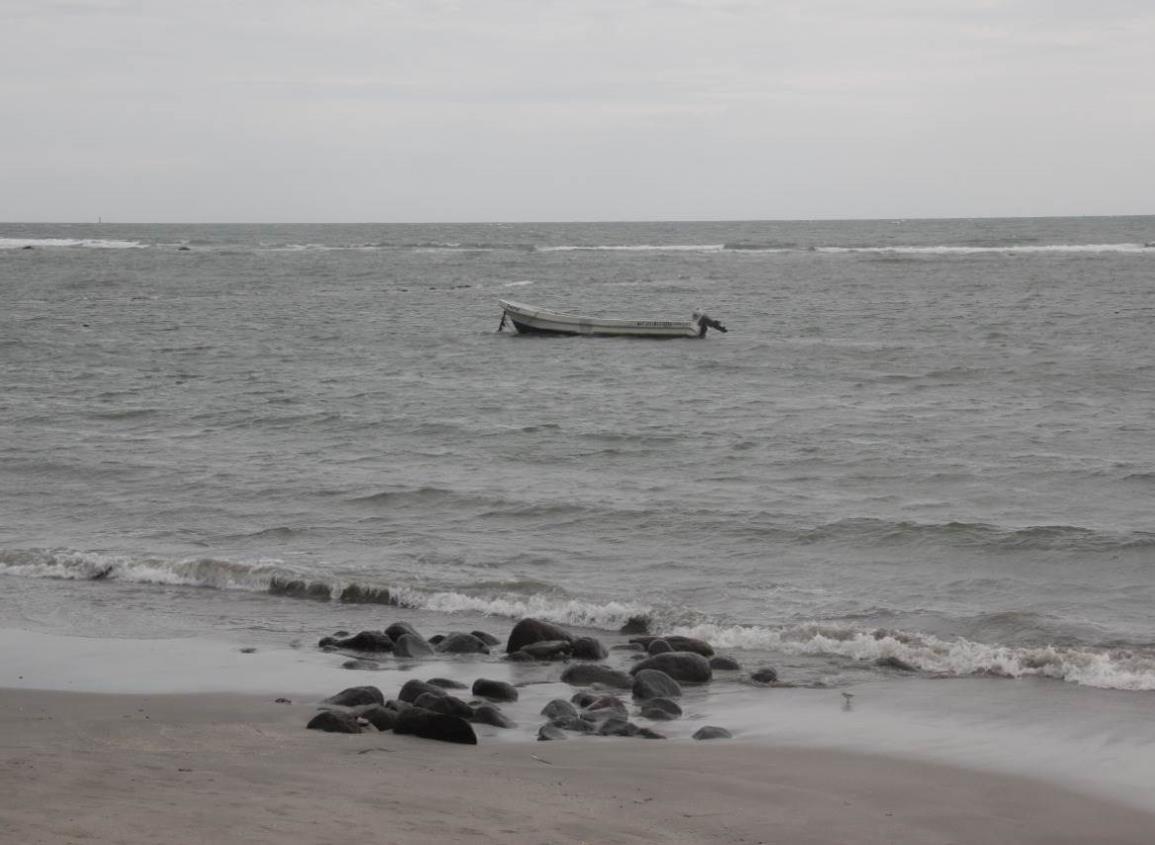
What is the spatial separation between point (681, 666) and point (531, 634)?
1.37 meters

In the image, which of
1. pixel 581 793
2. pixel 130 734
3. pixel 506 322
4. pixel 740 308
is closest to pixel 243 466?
pixel 130 734

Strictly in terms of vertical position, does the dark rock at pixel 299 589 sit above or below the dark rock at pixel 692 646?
below

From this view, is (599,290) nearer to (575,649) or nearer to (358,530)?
(358,530)

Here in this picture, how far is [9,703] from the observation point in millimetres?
8453

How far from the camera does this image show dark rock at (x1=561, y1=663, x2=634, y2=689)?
964 cm

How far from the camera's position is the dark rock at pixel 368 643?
10414 millimetres

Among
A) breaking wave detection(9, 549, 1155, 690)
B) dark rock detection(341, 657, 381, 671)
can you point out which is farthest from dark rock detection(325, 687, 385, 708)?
breaking wave detection(9, 549, 1155, 690)

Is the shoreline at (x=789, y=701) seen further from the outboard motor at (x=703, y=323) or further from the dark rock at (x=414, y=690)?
the outboard motor at (x=703, y=323)

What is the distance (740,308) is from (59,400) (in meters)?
28.7

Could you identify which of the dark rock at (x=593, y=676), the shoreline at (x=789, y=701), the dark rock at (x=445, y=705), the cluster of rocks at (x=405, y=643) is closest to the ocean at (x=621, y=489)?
the shoreline at (x=789, y=701)

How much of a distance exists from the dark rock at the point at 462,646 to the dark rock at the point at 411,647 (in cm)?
13

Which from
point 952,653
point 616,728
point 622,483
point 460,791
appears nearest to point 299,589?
point 616,728

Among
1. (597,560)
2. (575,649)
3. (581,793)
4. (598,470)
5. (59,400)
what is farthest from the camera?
(59,400)

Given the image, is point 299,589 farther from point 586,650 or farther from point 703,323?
point 703,323
